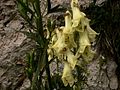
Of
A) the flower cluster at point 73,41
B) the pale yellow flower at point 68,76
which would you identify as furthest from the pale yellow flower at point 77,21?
the pale yellow flower at point 68,76

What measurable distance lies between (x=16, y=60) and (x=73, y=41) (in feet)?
2.74

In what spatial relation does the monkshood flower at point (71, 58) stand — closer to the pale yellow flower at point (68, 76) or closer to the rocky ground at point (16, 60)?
the pale yellow flower at point (68, 76)

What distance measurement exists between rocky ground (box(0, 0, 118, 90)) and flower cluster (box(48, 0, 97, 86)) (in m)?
0.71

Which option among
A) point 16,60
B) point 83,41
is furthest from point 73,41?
point 16,60

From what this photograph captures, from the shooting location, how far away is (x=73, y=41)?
3.88 feet

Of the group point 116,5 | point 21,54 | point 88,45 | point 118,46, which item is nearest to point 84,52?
point 88,45

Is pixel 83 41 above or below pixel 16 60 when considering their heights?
above

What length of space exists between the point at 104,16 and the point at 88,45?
106 centimetres

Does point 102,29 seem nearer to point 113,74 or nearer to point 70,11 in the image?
point 113,74

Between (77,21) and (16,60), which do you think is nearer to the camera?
(77,21)

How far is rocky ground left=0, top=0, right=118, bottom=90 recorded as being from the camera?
194 centimetres

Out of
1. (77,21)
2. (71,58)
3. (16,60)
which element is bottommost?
(16,60)

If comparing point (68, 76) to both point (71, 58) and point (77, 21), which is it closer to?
point (71, 58)

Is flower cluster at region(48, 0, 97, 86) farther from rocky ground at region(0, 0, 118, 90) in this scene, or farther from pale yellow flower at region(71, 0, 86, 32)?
rocky ground at region(0, 0, 118, 90)
